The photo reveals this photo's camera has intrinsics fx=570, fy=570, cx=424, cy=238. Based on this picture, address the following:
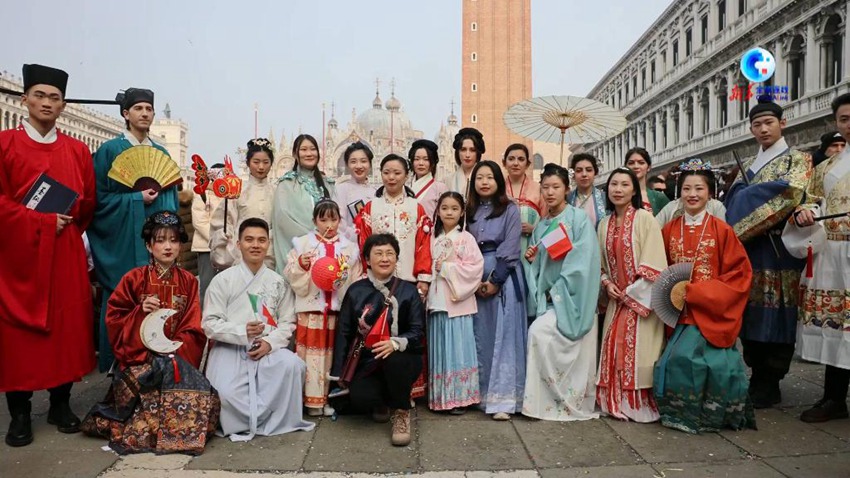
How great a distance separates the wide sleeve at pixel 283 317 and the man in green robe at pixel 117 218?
95 centimetres

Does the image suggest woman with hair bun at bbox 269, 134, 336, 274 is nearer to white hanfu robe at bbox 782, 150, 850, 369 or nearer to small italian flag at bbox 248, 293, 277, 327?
small italian flag at bbox 248, 293, 277, 327

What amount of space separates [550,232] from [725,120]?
22.1m

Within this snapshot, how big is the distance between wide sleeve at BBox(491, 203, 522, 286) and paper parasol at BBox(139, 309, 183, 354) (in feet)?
6.86

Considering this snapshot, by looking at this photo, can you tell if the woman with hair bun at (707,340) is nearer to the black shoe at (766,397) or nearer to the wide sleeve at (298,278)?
the black shoe at (766,397)

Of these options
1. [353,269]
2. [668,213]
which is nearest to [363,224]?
[353,269]

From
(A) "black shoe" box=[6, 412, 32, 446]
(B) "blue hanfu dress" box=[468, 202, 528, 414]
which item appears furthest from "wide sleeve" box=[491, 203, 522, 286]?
(A) "black shoe" box=[6, 412, 32, 446]

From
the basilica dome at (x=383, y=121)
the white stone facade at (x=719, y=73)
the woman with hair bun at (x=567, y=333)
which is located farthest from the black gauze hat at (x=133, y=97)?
the basilica dome at (x=383, y=121)

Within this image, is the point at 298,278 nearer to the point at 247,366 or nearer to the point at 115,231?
the point at 247,366

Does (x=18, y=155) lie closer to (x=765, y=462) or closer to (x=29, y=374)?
(x=29, y=374)

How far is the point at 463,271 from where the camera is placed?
3.87m

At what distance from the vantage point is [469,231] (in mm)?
4152

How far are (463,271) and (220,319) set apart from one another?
161 centimetres

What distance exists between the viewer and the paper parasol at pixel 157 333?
331 centimetres
